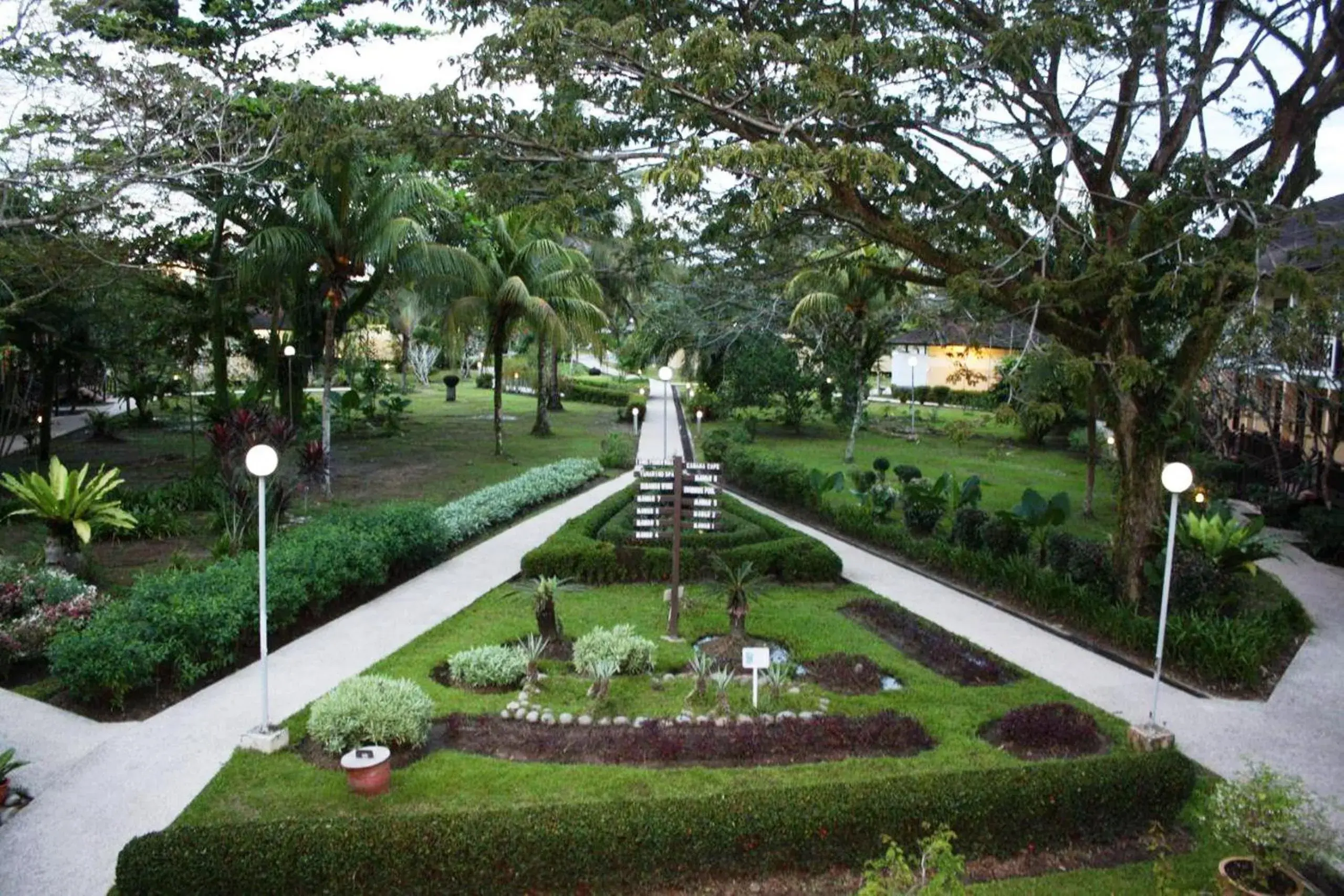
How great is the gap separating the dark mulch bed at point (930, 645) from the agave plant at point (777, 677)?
163 centimetres

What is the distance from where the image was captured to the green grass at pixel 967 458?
19.1m

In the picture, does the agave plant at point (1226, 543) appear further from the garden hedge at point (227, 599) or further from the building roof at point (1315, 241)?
the garden hedge at point (227, 599)

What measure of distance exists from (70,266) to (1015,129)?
14615mm

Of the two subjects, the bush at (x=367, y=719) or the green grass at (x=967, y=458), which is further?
the green grass at (x=967, y=458)

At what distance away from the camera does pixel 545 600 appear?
31.6ft

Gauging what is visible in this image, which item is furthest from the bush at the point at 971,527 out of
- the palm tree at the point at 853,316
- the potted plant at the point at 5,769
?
the potted plant at the point at 5,769

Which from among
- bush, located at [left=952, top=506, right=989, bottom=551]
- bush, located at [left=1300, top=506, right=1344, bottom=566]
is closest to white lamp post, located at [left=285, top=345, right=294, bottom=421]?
bush, located at [left=952, top=506, right=989, bottom=551]

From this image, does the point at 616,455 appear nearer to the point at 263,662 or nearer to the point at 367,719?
the point at 263,662

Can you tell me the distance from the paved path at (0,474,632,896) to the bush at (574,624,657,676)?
2252 mm

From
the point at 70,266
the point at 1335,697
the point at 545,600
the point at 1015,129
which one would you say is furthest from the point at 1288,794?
the point at 70,266

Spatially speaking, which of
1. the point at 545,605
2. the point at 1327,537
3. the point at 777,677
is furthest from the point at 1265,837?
the point at 1327,537

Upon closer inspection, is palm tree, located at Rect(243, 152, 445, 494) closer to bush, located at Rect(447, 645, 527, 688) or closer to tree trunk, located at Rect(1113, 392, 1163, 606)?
bush, located at Rect(447, 645, 527, 688)

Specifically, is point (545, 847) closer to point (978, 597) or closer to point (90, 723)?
point (90, 723)

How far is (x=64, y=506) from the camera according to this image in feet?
36.1
